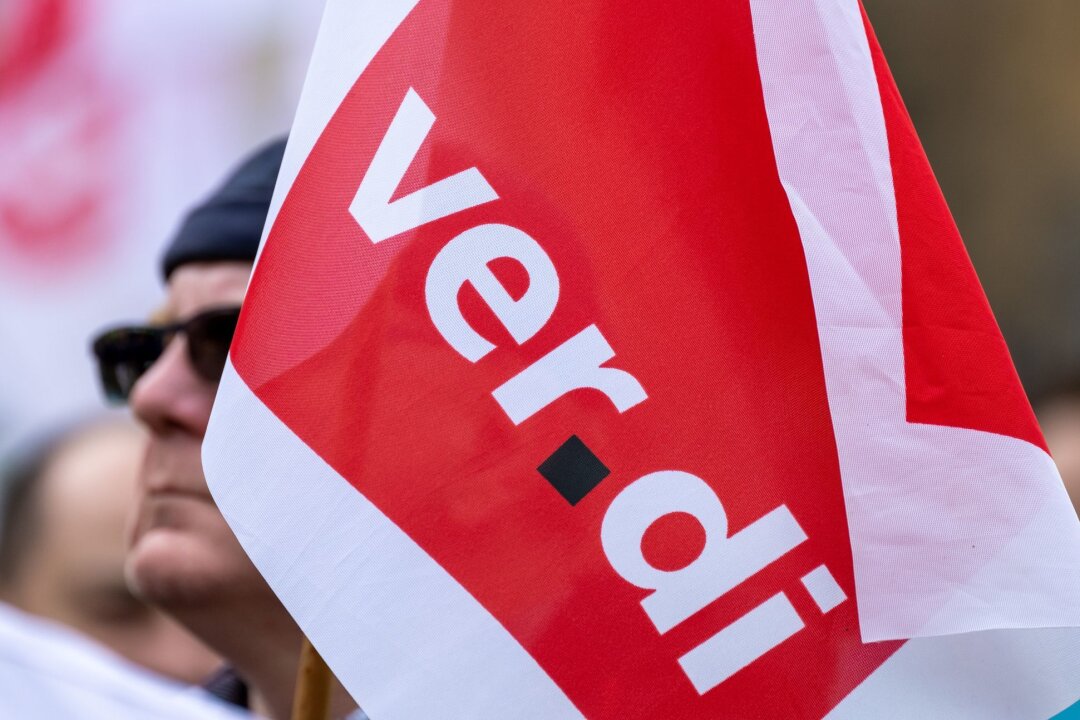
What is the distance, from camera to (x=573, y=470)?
1.32 meters

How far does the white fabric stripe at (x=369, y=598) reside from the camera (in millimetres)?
1262

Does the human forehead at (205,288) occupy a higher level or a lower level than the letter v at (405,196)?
lower

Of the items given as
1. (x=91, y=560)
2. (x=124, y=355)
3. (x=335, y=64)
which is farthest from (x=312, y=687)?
(x=91, y=560)

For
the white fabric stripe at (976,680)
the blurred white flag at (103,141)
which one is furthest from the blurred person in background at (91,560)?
the white fabric stripe at (976,680)

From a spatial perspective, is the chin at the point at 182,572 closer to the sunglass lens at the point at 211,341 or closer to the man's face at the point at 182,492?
the man's face at the point at 182,492

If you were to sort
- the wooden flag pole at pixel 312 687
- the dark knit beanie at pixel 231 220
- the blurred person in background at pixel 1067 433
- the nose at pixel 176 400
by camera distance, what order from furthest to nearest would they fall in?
1. the blurred person in background at pixel 1067 433
2. the dark knit beanie at pixel 231 220
3. the nose at pixel 176 400
4. the wooden flag pole at pixel 312 687

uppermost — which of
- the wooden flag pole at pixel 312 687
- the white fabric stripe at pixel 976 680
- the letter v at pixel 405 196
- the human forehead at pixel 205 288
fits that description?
the letter v at pixel 405 196

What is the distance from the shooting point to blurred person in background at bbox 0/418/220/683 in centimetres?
372

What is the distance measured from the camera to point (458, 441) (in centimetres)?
131

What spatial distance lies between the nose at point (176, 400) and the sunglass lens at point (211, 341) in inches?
0.7

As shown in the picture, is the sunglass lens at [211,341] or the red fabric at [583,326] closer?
the red fabric at [583,326]

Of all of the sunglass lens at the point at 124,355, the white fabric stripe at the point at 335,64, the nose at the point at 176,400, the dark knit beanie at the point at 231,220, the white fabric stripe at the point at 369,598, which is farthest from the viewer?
the sunglass lens at the point at 124,355

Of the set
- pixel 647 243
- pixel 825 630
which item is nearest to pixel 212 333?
pixel 647 243

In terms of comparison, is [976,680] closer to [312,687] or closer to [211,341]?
[312,687]
